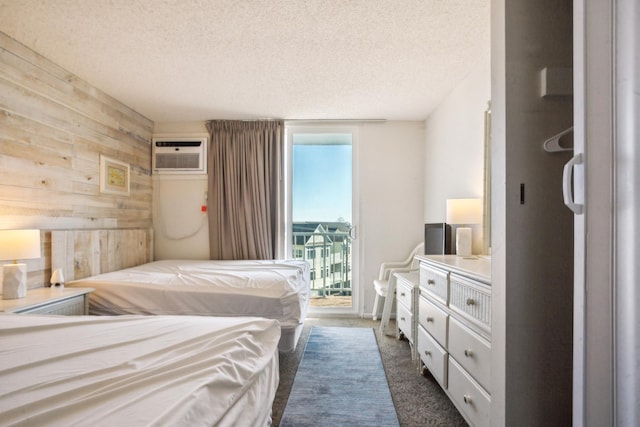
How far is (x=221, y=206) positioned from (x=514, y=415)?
3.33m

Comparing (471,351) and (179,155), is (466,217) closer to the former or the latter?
(471,351)

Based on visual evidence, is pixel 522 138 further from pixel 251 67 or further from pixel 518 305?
pixel 251 67

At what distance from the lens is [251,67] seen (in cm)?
246

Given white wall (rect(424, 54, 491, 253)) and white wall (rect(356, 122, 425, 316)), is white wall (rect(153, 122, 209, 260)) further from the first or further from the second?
white wall (rect(424, 54, 491, 253))

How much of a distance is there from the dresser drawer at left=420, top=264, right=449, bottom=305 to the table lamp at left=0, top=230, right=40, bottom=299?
2677mm

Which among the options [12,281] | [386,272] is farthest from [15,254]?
[386,272]

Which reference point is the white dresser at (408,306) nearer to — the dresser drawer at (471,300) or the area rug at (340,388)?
the area rug at (340,388)

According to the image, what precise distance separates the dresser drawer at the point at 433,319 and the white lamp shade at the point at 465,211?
0.68 metres

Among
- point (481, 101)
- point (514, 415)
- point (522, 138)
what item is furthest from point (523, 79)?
point (481, 101)

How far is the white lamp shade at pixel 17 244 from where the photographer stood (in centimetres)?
187

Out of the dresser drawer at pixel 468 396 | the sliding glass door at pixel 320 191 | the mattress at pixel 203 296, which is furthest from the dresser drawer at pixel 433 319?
the sliding glass door at pixel 320 191

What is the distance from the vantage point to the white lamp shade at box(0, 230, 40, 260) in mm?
1870

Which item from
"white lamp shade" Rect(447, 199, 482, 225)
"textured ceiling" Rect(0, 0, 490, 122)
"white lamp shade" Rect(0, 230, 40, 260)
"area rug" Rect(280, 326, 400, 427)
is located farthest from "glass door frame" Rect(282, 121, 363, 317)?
"white lamp shade" Rect(0, 230, 40, 260)

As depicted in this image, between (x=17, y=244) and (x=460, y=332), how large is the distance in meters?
2.76
